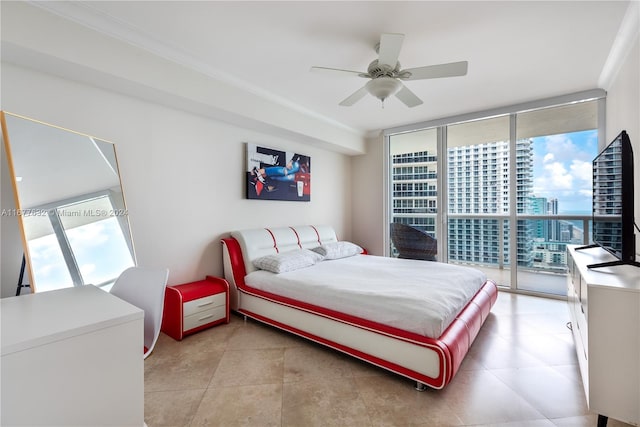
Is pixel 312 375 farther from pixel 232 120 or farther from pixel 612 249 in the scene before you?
pixel 232 120

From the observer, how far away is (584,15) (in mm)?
2020

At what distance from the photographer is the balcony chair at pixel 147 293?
1.61m

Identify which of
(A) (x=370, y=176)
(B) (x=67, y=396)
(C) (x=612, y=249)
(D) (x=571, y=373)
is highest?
(A) (x=370, y=176)

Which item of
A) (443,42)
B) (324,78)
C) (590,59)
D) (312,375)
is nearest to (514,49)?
(443,42)

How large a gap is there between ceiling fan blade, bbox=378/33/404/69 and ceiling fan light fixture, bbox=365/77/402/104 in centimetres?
12

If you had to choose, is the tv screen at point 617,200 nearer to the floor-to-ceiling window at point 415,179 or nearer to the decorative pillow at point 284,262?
the floor-to-ceiling window at point 415,179

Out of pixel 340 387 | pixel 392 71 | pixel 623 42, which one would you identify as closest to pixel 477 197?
pixel 623 42

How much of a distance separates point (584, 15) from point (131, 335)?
3.47m

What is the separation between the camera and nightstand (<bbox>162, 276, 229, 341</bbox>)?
8.31ft

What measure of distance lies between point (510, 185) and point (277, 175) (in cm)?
331

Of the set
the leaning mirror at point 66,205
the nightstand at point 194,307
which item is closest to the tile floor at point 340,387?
the nightstand at point 194,307

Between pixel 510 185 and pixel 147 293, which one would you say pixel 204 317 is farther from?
pixel 510 185

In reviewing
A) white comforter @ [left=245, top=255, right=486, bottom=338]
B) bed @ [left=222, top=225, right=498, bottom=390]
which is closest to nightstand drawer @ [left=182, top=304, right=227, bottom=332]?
bed @ [left=222, top=225, right=498, bottom=390]

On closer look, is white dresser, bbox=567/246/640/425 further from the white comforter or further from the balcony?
the balcony
